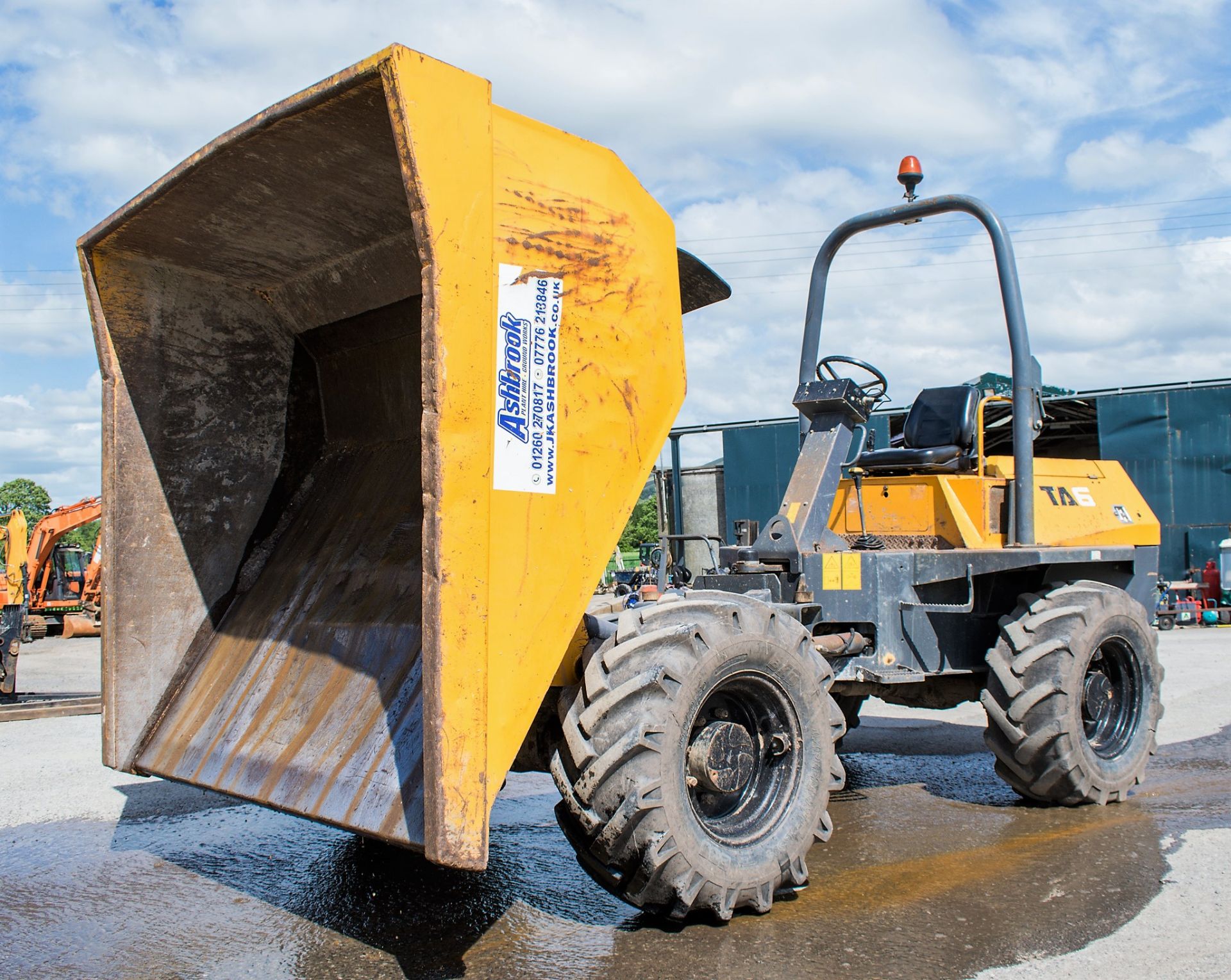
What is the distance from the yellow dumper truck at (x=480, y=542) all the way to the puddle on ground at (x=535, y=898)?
30 cm

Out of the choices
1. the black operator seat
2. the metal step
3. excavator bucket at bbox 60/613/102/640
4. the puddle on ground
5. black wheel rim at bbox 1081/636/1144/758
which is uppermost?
the black operator seat

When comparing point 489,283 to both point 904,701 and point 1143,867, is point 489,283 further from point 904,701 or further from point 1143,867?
point 904,701

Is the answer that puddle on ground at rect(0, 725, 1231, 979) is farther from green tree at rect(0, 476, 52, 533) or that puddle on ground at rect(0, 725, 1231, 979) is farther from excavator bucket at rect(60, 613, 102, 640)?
green tree at rect(0, 476, 52, 533)

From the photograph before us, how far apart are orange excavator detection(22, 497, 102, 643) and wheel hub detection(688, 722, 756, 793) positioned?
63.3 feet

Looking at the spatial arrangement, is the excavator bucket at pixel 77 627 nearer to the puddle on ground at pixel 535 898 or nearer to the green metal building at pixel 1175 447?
the green metal building at pixel 1175 447

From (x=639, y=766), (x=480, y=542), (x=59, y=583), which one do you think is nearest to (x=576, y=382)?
(x=480, y=542)

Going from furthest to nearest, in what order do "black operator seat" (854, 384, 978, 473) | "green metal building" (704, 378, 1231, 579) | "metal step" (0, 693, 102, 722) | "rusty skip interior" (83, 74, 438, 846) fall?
"green metal building" (704, 378, 1231, 579), "metal step" (0, 693, 102, 722), "black operator seat" (854, 384, 978, 473), "rusty skip interior" (83, 74, 438, 846)

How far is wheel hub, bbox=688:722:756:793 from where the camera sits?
3941mm

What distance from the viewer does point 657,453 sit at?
404cm

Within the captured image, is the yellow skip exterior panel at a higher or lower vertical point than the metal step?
higher

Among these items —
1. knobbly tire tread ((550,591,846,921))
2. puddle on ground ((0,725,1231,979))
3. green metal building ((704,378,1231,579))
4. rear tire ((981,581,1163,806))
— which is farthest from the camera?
green metal building ((704,378,1231,579))

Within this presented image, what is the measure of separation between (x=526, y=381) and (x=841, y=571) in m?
2.58

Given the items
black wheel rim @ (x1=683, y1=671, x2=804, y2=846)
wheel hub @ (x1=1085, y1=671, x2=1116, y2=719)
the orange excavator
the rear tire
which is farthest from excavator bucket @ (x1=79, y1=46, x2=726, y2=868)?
the orange excavator

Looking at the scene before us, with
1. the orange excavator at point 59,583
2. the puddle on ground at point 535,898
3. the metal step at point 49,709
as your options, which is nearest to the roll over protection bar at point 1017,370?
the puddle on ground at point 535,898
